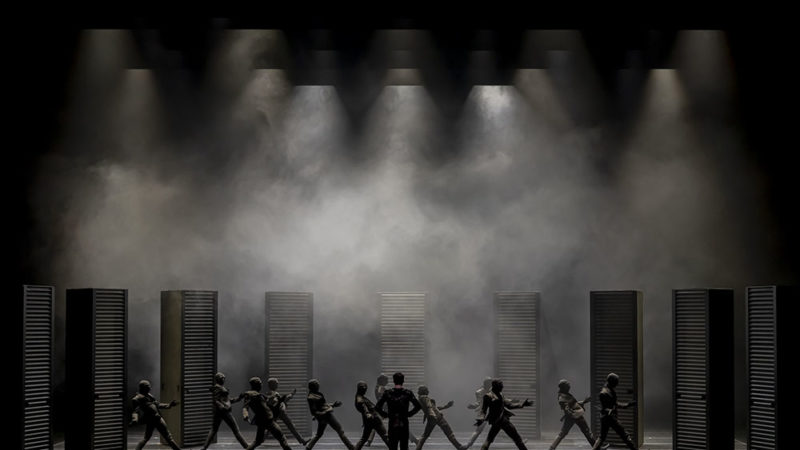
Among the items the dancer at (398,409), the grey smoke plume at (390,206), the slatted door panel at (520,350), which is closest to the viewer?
the dancer at (398,409)

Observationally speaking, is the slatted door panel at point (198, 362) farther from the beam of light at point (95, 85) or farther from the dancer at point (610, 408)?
the dancer at point (610, 408)

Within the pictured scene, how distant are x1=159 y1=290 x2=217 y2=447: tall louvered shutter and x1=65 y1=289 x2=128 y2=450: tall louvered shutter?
1.22 m

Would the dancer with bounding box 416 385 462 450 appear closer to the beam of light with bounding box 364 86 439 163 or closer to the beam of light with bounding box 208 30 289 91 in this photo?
the beam of light with bounding box 364 86 439 163

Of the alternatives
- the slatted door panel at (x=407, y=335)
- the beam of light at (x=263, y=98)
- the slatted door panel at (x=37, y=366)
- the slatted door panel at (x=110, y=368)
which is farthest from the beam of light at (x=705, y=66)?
Result: the slatted door panel at (x=37, y=366)

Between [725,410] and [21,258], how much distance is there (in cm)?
1367

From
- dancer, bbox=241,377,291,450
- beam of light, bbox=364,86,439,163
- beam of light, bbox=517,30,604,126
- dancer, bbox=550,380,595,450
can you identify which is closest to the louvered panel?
dancer, bbox=241,377,291,450

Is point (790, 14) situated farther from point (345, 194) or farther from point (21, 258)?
point (21, 258)

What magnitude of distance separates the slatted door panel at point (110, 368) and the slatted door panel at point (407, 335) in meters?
5.20

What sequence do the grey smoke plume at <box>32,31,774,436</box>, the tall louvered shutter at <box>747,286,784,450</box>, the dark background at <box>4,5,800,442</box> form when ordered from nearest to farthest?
the tall louvered shutter at <box>747,286,784,450</box>
the dark background at <box>4,5,800,442</box>
the grey smoke plume at <box>32,31,774,436</box>

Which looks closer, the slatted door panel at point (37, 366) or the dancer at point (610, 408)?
the slatted door panel at point (37, 366)

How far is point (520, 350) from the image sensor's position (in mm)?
18172

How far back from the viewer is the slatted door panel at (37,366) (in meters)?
14.0

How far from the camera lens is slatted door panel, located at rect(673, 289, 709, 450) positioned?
1505 cm

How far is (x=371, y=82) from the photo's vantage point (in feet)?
66.8
